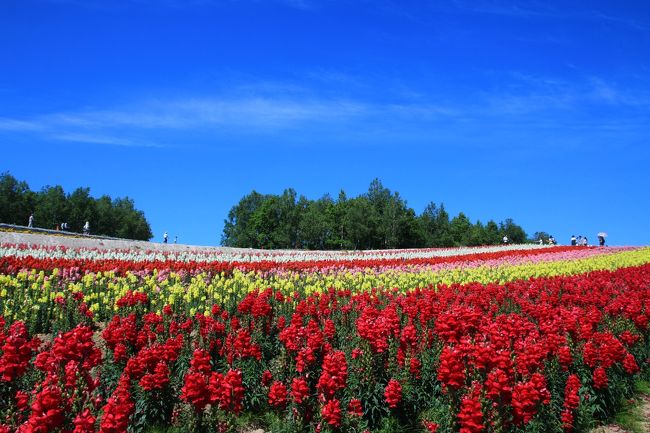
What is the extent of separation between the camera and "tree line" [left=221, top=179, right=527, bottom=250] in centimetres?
7325

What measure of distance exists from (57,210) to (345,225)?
4638 cm

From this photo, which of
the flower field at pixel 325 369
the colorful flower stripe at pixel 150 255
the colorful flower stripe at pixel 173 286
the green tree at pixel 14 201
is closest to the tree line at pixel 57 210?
the green tree at pixel 14 201

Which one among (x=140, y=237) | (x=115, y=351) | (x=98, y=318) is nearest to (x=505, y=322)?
(x=115, y=351)

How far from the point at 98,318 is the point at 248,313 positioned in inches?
158

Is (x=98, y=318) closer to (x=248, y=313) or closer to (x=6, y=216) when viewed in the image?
(x=248, y=313)

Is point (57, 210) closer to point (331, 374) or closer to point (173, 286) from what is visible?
point (173, 286)

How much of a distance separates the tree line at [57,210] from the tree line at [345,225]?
19.5 metres

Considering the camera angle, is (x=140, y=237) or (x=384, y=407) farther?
(x=140, y=237)

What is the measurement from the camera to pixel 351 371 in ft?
23.5

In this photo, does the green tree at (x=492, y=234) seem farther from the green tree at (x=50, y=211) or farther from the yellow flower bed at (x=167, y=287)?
the yellow flower bed at (x=167, y=287)

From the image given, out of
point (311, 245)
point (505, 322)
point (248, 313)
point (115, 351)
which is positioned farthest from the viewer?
point (311, 245)

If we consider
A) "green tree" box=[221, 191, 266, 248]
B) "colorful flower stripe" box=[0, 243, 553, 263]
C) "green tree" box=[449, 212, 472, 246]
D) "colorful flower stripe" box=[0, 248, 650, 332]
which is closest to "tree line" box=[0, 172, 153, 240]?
"green tree" box=[221, 191, 266, 248]

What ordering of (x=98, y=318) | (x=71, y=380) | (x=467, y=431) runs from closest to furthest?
(x=467, y=431) < (x=71, y=380) < (x=98, y=318)

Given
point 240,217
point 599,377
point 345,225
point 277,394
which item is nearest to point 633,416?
point 599,377
